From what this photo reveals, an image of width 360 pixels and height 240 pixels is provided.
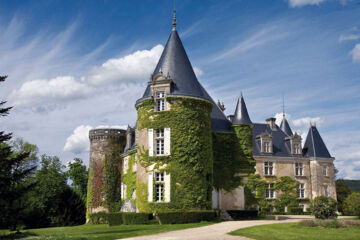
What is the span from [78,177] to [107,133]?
18849 millimetres

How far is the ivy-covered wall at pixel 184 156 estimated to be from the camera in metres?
28.7

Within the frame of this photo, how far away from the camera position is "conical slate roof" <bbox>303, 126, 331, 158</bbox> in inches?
1937

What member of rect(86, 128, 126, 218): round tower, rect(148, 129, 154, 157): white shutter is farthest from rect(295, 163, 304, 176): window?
rect(148, 129, 154, 157): white shutter

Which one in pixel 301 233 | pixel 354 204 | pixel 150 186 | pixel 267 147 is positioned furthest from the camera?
pixel 267 147

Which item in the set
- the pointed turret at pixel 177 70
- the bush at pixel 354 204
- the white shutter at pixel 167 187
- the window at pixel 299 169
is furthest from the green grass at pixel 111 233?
the window at pixel 299 169

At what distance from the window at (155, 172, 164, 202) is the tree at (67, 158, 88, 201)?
31.6 m

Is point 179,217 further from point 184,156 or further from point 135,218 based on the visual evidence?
point 184,156

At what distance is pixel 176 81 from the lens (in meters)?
30.9

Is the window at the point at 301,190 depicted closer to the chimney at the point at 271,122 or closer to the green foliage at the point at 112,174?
the chimney at the point at 271,122

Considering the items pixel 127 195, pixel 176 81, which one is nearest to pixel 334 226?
pixel 176 81

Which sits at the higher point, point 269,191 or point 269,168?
point 269,168

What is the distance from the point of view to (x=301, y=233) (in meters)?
18.0

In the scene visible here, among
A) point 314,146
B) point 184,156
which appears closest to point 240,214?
point 184,156

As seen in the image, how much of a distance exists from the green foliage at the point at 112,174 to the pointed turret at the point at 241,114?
1414 cm
